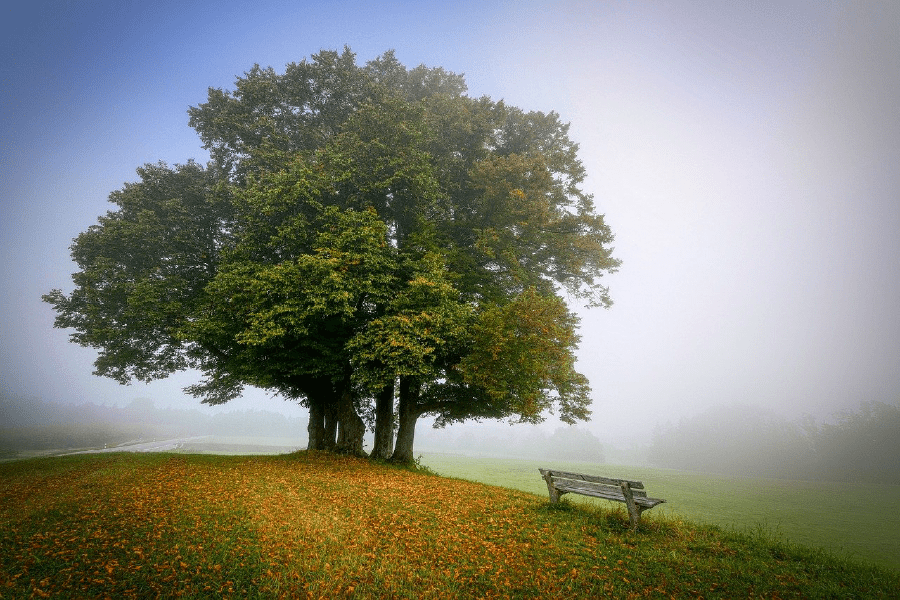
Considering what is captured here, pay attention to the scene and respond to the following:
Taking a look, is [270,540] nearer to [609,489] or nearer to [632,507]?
[609,489]

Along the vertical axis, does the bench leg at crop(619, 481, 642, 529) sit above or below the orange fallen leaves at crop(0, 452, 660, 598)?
above

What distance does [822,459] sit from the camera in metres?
71.5

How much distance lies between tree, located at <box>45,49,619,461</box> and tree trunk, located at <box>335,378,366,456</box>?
0.12 meters

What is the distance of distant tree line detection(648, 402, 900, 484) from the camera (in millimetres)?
63812

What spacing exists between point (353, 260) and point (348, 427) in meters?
10.2

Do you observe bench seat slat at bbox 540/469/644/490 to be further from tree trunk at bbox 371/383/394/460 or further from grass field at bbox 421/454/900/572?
tree trunk at bbox 371/383/394/460

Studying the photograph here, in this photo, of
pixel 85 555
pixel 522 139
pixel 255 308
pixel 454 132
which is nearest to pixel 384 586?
pixel 85 555

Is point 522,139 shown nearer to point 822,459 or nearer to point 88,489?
point 88,489

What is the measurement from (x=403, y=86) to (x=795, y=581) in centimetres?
3105

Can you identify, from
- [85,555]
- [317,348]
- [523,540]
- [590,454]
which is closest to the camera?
[85,555]

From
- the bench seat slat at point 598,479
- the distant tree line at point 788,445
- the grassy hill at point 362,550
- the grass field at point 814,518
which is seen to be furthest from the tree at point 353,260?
the distant tree line at point 788,445

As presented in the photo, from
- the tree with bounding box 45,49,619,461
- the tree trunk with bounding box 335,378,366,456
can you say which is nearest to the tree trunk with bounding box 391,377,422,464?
the tree with bounding box 45,49,619,461

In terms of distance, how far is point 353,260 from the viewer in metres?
15.8

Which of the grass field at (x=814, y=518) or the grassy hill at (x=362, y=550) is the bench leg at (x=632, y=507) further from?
the grass field at (x=814, y=518)
